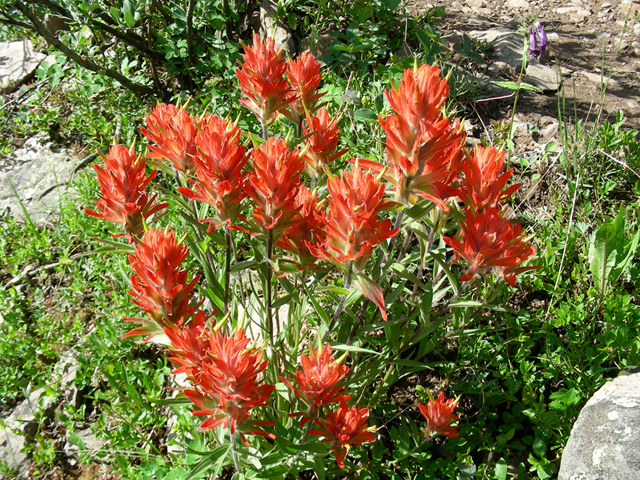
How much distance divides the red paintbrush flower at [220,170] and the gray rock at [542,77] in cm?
286

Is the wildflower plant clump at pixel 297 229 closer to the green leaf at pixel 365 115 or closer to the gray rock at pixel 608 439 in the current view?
the gray rock at pixel 608 439

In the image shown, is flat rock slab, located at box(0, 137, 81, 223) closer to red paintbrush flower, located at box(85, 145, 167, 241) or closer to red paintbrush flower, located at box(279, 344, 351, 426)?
red paintbrush flower, located at box(85, 145, 167, 241)

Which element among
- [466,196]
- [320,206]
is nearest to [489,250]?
[466,196]

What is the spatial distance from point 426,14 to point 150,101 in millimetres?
2295

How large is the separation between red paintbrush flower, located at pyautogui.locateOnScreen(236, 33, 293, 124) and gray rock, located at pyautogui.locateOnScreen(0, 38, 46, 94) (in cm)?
368

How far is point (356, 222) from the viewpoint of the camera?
3.94ft

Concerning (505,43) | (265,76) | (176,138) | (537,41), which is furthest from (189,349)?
(505,43)

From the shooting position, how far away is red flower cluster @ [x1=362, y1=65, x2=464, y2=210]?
3.91ft

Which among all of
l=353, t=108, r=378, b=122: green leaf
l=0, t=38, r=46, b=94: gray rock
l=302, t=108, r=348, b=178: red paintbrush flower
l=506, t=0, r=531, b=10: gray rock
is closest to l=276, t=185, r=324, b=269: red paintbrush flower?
l=302, t=108, r=348, b=178: red paintbrush flower

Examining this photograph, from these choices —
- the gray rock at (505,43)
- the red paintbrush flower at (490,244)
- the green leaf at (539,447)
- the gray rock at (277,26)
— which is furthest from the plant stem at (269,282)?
the gray rock at (505,43)

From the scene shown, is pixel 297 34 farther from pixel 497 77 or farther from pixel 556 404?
pixel 556 404

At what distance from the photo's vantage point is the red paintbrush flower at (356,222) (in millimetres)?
1204

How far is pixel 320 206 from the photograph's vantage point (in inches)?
60.5

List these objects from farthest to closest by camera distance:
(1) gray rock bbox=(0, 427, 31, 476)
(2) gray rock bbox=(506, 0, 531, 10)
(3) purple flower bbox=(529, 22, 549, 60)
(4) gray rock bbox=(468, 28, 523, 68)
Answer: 1. (2) gray rock bbox=(506, 0, 531, 10)
2. (4) gray rock bbox=(468, 28, 523, 68)
3. (3) purple flower bbox=(529, 22, 549, 60)
4. (1) gray rock bbox=(0, 427, 31, 476)
